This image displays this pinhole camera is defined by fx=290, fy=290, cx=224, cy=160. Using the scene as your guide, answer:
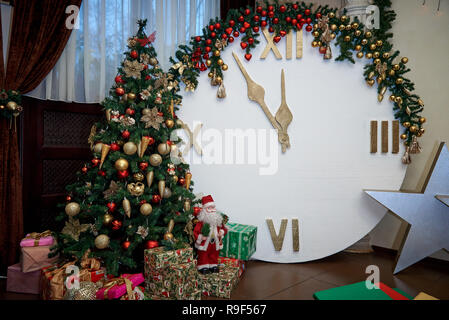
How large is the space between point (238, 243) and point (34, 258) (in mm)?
1398

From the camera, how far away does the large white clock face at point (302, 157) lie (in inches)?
95.9

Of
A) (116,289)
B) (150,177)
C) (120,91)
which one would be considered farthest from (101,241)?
(120,91)

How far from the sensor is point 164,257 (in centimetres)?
181

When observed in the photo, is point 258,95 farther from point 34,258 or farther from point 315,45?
point 34,258

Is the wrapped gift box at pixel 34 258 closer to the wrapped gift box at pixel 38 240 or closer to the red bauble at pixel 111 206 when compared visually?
the wrapped gift box at pixel 38 240

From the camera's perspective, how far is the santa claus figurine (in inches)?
79.4

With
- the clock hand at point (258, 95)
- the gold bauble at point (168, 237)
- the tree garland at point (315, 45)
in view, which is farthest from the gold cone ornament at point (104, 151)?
the clock hand at point (258, 95)

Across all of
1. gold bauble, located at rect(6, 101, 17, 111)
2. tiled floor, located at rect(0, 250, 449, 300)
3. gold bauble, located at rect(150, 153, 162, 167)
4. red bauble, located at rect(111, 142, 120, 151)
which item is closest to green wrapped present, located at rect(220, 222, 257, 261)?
tiled floor, located at rect(0, 250, 449, 300)

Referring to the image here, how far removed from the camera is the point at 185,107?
254 centimetres

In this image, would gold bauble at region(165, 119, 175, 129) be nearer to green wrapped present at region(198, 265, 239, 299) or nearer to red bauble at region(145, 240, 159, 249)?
red bauble at region(145, 240, 159, 249)

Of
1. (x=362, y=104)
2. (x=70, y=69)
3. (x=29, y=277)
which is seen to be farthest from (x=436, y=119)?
(x=29, y=277)

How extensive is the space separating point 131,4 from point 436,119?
9.87ft

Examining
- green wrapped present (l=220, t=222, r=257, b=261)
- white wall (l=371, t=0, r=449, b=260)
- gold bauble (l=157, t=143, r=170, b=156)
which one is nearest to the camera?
gold bauble (l=157, t=143, r=170, b=156)

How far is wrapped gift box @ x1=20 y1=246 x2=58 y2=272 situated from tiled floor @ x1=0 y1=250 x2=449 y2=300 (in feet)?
0.61
